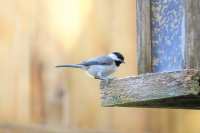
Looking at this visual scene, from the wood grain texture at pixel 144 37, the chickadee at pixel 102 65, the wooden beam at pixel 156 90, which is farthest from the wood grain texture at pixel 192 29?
the chickadee at pixel 102 65

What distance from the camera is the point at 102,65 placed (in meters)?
3.55

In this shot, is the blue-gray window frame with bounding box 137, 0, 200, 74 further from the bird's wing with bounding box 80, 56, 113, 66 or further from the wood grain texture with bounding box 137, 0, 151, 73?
the bird's wing with bounding box 80, 56, 113, 66

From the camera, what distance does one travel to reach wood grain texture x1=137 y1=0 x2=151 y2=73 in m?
2.95

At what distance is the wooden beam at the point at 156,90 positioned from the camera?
258 centimetres

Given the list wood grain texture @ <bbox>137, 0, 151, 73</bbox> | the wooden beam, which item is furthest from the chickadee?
the wooden beam

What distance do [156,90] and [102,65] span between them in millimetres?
918

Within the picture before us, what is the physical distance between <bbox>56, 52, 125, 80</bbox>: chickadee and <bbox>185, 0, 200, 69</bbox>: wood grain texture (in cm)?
65

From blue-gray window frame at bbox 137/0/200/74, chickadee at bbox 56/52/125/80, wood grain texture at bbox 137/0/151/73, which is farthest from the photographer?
chickadee at bbox 56/52/125/80

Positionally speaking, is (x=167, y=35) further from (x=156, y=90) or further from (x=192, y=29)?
(x=156, y=90)

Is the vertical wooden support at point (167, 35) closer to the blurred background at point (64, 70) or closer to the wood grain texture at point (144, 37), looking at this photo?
the wood grain texture at point (144, 37)

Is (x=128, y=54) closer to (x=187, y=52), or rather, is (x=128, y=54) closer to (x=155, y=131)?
(x=155, y=131)

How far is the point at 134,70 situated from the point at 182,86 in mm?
1018

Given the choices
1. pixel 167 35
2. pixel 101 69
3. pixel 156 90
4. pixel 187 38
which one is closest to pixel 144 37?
pixel 167 35

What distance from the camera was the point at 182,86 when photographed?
2.58 metres
